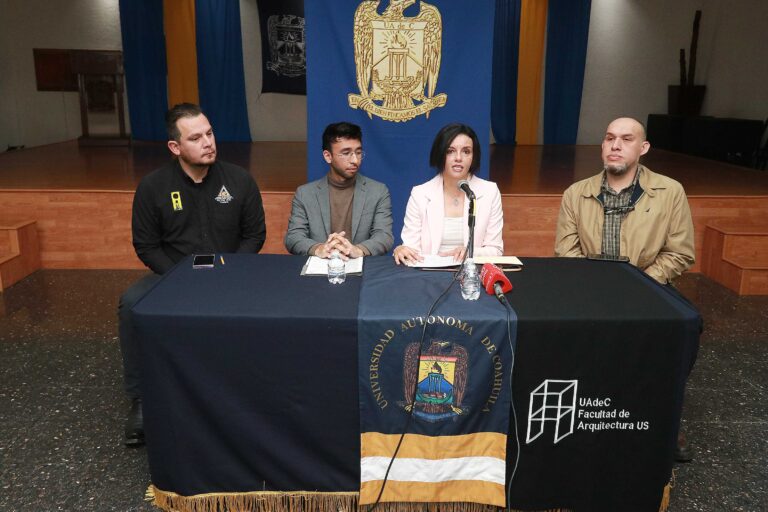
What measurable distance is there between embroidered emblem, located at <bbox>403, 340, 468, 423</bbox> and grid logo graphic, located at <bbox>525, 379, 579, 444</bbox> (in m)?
0.20

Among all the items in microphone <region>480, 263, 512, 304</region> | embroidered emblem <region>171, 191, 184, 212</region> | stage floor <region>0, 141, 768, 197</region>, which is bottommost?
stage floor <region>0, 141, 768, 197</region>

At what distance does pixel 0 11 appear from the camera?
27.8 ft

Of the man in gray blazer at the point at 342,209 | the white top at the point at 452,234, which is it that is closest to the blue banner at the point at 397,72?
the man in gray blazer at the point at 342,209

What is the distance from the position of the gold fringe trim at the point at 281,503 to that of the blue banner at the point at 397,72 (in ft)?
6.97

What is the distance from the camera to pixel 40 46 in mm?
8656

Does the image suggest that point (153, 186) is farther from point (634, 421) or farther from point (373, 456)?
point (634, 421)

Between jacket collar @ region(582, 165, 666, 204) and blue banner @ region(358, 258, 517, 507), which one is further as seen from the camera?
jacket collar @ region(582, 165, 666, 204)

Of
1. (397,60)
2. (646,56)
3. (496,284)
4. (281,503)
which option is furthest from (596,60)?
(281,503)

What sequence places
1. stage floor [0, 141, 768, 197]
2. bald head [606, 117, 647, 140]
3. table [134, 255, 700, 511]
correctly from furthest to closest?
stage floor [0, 141, 768, 197], bald head [606, 117, 647, 140], table [134, 255, 700, 511]

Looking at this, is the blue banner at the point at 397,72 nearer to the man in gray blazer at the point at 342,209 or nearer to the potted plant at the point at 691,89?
the man in gray blazer at the point at 342,209

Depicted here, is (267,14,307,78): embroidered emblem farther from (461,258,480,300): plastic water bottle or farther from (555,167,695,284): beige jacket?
(461,258,480,300): plastic water bottle

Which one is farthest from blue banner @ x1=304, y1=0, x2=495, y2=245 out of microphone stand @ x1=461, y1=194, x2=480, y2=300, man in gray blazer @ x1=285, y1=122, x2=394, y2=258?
microphone stand @ x1=461, y1=194, x2=480, y2=300

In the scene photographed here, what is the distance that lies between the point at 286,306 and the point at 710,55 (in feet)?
29.5

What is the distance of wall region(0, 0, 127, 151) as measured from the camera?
337 inches
